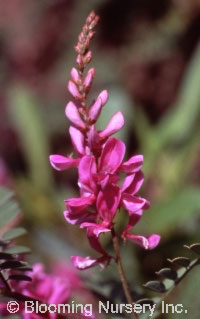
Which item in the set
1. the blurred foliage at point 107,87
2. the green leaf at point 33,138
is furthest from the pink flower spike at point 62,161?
the green leaf at point 33,138

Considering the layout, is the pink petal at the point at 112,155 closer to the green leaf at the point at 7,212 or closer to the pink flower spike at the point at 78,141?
the pink flower spike at the point at 78,141

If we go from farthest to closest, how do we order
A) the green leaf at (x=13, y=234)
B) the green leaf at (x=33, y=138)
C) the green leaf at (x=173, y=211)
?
the green leaf at (x=33, y=138), the green leaf at (x=173, y=211), the green leaf at (x=13, y=234)

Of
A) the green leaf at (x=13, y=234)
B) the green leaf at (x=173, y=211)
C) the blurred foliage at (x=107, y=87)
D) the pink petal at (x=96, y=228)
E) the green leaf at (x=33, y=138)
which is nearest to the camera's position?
the pink petal at (x=96, y=228)

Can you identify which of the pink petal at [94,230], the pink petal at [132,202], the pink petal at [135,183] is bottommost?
the pink petal at [94,230]

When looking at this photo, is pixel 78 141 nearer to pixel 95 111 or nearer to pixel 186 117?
pixel 95 111

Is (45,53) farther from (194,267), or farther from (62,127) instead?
(194,267)

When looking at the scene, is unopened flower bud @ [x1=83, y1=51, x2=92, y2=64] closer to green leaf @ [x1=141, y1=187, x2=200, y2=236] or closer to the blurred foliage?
green leaf @ [x1=141, y1=187, x2=200, y2=236]

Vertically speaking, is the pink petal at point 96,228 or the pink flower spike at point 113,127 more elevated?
the pink flower spike at point 113,127

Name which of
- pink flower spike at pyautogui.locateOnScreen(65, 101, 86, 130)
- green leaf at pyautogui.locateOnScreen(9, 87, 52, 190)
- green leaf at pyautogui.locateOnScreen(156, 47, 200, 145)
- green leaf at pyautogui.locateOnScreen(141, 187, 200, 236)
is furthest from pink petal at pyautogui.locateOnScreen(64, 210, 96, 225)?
green leaf at pyautogui.locateOnScreen(9, 87, 52, 190)
